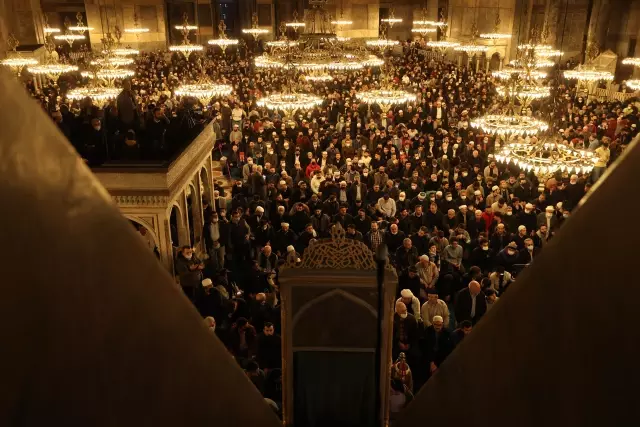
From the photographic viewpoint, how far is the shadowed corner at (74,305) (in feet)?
3.39

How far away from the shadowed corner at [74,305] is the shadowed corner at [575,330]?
31.5 inches

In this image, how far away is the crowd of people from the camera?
6.24 meters

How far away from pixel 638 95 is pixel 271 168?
1266 centimetres

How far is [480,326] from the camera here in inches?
61.4

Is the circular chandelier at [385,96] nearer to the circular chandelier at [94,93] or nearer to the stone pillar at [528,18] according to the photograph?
the circular chandelier at [94,93]

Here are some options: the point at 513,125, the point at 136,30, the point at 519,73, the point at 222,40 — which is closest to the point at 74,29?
the point at 136,30

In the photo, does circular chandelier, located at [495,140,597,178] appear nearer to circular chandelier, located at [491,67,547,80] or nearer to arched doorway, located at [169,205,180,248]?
circular chandelier, located at [491,67,547,80]

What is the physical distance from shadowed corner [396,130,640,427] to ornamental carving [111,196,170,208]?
7056mm

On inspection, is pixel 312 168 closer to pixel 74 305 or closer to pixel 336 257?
pixel 336 257

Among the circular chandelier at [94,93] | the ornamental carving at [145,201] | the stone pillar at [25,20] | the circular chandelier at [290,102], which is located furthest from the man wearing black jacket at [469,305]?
the stone pillar at [25,20]

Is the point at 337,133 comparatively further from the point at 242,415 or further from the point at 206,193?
the point at 242,415

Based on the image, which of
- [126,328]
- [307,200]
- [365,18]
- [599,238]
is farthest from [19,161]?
[365,18]

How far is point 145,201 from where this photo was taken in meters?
8.08

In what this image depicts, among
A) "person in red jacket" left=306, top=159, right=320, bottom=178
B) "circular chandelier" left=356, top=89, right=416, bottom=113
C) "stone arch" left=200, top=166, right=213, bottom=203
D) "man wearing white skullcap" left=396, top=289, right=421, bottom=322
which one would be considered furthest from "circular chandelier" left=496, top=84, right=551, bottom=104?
"stone arch" left=200, top=166, right=213, bottom=203
